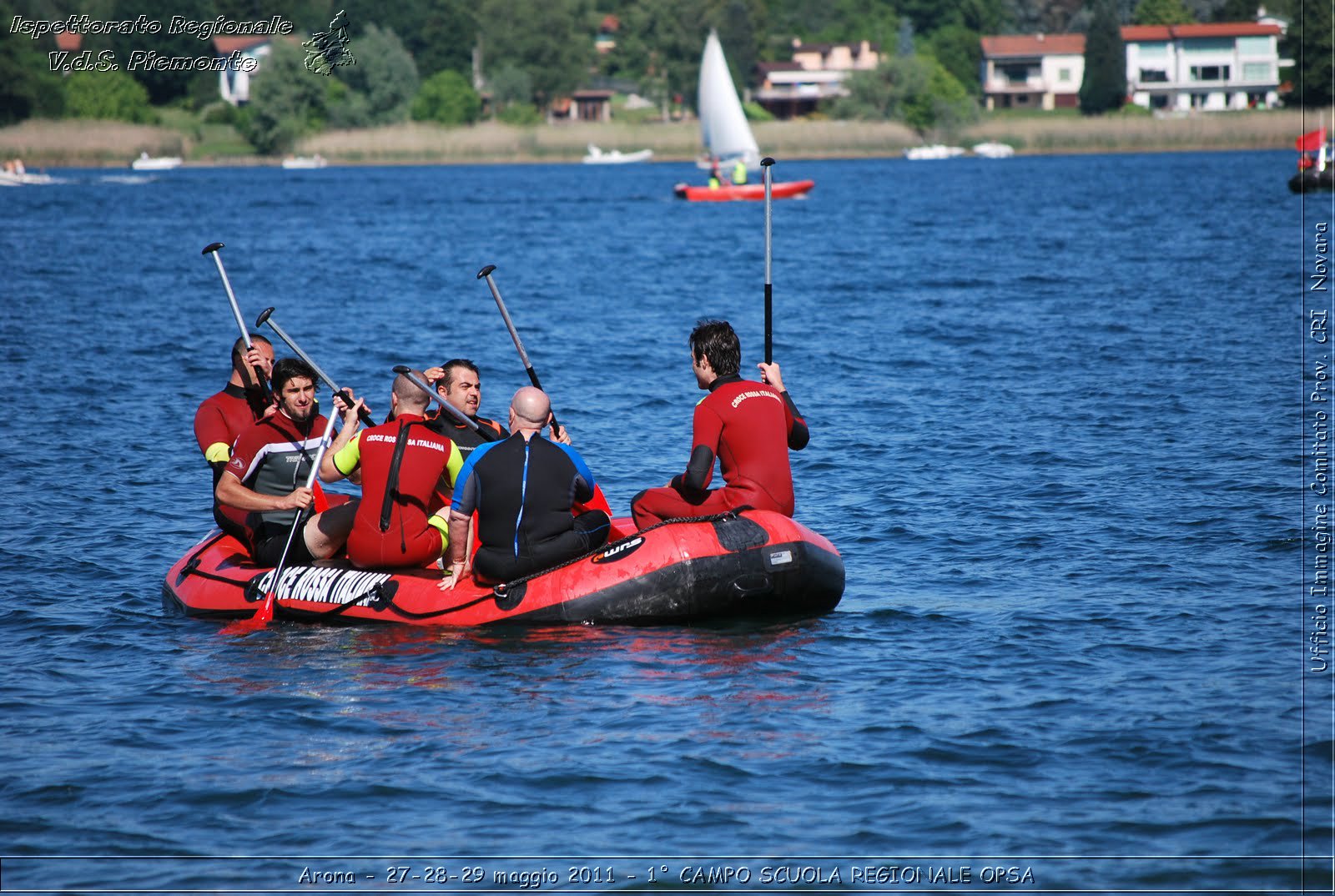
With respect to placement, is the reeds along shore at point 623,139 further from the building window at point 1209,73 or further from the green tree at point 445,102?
the building window at point 1209,73

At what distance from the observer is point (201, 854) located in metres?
7.34

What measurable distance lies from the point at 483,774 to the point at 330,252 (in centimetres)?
4032

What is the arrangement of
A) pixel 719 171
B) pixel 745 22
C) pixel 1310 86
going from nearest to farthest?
pixel 719 171 < pixel 1310 86 < pixel 745 22

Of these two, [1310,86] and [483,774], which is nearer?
[483,774]

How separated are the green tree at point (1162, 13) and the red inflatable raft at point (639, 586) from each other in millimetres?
128413

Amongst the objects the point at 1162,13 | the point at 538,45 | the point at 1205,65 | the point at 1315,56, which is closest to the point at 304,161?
the point at 538,45

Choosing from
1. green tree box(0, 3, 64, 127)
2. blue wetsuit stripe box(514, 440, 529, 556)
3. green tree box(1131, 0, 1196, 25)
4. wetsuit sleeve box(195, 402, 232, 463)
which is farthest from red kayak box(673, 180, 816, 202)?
green tree box(1131, 0, 1196, 25)

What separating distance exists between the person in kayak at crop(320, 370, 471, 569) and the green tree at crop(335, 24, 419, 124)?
322 ft

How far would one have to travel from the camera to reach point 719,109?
6197cm

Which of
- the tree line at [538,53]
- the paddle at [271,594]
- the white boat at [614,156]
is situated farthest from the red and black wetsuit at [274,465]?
the white boat at [614,156]

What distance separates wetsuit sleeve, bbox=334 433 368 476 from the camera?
33.7ft

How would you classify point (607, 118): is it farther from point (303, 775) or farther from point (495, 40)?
point (303, 775)

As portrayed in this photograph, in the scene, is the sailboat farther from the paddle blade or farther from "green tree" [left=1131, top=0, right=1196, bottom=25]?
"green tree" [left=1131, top=0, right=1196, bottom=25]

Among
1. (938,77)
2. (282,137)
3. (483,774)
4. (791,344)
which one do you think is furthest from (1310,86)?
(483,774)
